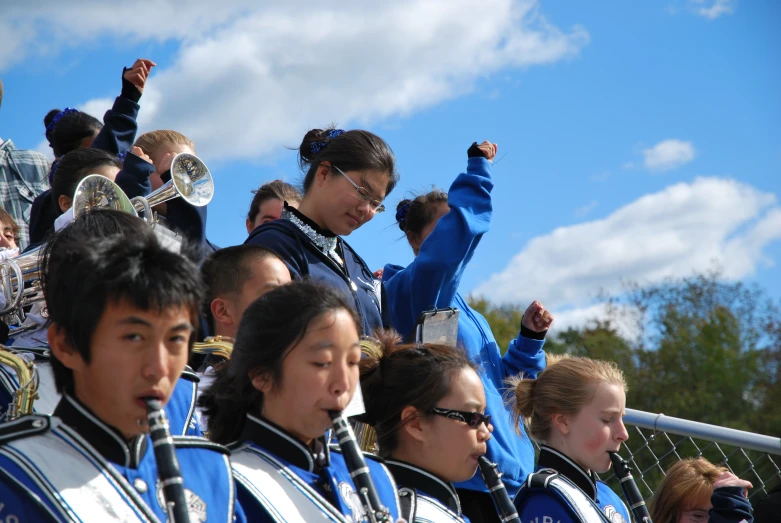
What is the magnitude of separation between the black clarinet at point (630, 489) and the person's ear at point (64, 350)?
2.45 meters

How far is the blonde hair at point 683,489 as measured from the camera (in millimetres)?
4473

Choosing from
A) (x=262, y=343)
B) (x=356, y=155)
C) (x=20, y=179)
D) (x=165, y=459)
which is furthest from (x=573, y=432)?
(x=20, y=179)

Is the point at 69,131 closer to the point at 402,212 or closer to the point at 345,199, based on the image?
the point at 402,212

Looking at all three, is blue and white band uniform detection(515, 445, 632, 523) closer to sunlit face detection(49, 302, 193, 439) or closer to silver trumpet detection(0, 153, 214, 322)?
silver trumpet detection(0, 153, 214, 322)

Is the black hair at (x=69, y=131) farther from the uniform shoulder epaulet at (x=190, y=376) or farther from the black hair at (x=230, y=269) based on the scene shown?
the uniform shoulder epaulet at (x=190, y=376)

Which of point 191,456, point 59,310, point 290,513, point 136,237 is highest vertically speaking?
point 136,237

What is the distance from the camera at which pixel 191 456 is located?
2432mm

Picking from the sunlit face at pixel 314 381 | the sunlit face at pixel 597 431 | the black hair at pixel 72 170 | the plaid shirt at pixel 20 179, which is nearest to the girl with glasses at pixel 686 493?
the sunlit face at pixel 597 431

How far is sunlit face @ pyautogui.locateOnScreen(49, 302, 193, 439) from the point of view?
211cm

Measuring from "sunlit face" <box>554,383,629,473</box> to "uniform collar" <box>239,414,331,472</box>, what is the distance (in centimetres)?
161

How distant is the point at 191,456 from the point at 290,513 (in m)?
0.29

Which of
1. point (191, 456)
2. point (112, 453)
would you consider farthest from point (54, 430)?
point (191, 456)

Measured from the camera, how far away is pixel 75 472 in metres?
2.06

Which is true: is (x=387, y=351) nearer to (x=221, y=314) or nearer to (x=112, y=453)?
(x=221, y=314)
